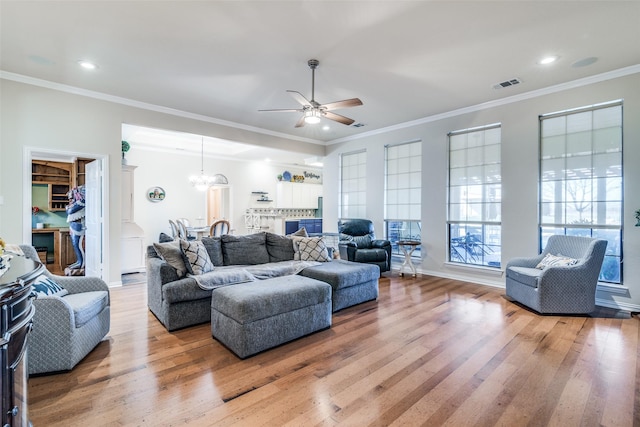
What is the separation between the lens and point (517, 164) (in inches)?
188

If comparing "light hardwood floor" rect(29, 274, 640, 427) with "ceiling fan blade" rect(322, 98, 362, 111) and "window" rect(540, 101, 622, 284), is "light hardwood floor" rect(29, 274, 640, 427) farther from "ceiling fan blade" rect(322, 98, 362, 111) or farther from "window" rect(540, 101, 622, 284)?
"ceiling fan blade" rect(322, 98, 362, 111)

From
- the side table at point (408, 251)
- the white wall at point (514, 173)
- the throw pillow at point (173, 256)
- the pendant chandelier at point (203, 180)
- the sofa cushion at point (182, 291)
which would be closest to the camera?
the sofa cushion at point (182, 291)

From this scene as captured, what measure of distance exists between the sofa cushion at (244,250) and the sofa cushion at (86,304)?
1.45 meters

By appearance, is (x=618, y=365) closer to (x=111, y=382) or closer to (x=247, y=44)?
(x=111, y=382)

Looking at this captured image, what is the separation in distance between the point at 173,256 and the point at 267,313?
1.41 m

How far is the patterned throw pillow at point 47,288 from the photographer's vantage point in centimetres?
246

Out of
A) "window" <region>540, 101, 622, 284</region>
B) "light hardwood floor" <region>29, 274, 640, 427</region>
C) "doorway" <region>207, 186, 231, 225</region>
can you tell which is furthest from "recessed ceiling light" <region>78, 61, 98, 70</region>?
"window" <region>540, 101, 622, 284</region>

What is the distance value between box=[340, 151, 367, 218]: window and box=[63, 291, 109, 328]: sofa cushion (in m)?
5.17

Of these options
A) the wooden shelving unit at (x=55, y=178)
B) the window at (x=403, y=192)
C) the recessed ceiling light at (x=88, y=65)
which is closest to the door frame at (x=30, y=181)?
the recessed ceiling light at (x=88, y=65)

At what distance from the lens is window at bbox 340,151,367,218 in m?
7.02

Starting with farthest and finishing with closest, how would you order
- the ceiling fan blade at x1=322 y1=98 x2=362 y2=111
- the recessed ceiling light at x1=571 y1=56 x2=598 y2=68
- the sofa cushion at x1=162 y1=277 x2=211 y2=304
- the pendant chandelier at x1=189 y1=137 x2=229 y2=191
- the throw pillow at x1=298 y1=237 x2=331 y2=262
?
the pendant chandelier at x1=189 y1=137 x2=229 y2=191
the throw pillow at x1=298 y1=237 x2=331 y2=262
the recessed ceiling light at x1=571 y1=56 x2=598 y2=68
the ceiling fan blade at x1=322 y1=98 x2=362 y2=111
the sofa cushion at x1=162 y1=277 x2=211 y2=304

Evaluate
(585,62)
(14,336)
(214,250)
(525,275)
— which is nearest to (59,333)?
(14,336)

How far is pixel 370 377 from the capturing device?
7.53 feet

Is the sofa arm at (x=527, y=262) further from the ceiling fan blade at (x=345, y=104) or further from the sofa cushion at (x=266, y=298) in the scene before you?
the ceiling fan blade at (x=345, y=104)
